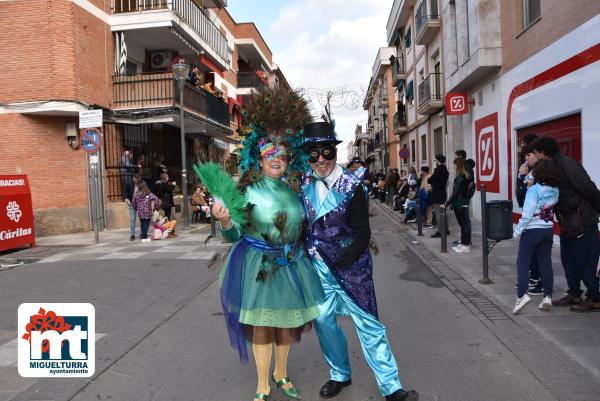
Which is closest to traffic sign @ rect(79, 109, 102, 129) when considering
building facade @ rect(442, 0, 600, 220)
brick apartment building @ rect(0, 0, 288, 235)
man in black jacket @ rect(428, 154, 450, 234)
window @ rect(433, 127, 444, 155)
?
brick apartment building @ rect(0, 0, 288, 235)

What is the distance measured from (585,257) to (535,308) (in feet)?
2.50

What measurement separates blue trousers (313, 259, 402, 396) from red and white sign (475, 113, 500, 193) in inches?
430

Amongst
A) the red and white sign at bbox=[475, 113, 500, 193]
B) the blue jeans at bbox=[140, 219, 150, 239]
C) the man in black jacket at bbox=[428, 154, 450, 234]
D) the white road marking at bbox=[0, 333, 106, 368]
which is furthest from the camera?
the red and white sign at bbox=[475, 113, 500, 193]

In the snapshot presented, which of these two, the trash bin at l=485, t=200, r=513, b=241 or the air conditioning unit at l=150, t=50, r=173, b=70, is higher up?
the air conditioning unit at l=150, t=50, r=173, b=70

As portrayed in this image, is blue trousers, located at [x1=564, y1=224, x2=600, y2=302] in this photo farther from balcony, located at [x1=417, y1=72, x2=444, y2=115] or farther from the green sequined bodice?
balcony, located at [x1=417, y1=72, x2=444, y2=115]

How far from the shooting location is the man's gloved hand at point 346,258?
3.17 metres

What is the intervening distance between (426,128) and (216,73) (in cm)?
1073

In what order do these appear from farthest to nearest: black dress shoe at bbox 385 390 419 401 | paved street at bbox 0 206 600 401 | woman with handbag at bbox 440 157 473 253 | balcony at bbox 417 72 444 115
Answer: balcony at bbox 417 72 444 115
woman with handbag at bbox 440 157 473 253
paved street at bbox 0 206 600 401
black dress shoe at bbox 385 390 419 401

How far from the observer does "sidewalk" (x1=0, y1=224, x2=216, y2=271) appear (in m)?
10.2

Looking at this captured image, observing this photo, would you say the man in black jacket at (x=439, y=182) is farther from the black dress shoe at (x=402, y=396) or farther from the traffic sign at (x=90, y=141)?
the black dress shoe at (x=402, y=396)

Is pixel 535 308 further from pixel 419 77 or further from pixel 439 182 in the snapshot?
pixel 419 77

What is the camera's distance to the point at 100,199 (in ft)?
51.3

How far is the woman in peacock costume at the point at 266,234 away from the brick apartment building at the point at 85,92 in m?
10.7

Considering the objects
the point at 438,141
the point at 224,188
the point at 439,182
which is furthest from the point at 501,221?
the point at 438,141
